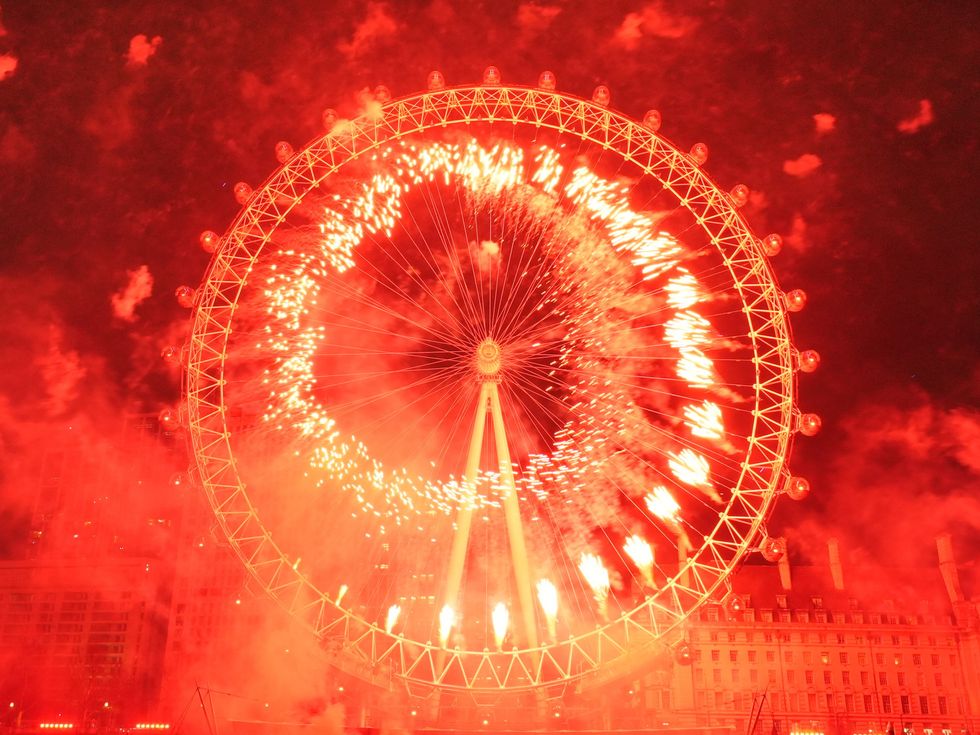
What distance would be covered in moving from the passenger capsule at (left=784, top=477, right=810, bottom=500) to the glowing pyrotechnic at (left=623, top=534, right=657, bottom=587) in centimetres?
422

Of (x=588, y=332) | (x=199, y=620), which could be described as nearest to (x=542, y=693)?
(x=588, y=332)

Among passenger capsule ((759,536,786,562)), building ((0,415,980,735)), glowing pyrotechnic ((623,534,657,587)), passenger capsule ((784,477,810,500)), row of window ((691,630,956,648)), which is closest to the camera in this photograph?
glowing pyrotechnic ((623,534,657,587))

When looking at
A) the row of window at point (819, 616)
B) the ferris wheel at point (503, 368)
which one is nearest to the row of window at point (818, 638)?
the row of window at point (819, 616)

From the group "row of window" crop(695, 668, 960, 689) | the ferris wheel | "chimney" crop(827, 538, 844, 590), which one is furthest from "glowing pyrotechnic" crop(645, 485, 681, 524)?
"chimney" crop(827, 538, 844, 590)

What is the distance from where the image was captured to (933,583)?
54.8 meters

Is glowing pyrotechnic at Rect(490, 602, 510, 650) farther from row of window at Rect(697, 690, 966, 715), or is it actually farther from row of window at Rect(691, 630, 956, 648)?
row of window at Rect(697, 690, 966, 715)

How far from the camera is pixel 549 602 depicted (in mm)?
25750

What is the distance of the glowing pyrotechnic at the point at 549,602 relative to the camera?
24969mm

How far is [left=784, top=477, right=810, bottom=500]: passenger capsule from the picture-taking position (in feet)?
79.0

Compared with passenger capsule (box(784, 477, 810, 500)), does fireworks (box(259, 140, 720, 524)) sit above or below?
above

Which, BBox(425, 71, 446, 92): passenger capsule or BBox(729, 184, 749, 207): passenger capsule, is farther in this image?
BBox(425, 71, 446, 92): passenger capsule

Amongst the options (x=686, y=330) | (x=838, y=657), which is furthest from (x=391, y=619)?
(x=838, y=657)

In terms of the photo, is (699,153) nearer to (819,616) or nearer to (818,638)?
(819,616)

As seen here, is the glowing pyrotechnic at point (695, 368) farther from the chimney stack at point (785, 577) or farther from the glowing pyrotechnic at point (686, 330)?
the chimney stack at point (785, 577)
